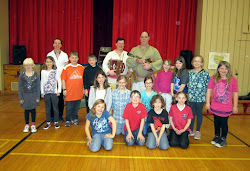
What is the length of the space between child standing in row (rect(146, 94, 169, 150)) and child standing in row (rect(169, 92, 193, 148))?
0.12m

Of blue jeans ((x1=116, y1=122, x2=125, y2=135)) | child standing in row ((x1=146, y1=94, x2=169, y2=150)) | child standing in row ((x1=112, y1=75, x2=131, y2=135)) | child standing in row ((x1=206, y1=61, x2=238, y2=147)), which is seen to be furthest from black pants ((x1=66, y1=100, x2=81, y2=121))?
child standing in row ((x1=206, y1=61, x2=238, y2=147))

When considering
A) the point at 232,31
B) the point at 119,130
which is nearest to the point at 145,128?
the point at 119,130

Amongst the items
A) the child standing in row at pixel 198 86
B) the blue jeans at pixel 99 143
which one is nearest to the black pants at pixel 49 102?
the blue jeans at pixel 99 143

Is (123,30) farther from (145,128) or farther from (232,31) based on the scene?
(145,128)

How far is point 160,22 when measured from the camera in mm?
6328

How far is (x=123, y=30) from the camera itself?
642 cm

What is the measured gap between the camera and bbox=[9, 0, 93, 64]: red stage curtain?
6.43 m

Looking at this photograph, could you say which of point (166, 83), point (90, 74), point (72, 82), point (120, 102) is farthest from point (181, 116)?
point (72, 82)

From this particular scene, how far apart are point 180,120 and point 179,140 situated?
0.83 feet

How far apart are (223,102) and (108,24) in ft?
15.6

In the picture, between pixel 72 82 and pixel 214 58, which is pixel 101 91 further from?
pixel 214 58

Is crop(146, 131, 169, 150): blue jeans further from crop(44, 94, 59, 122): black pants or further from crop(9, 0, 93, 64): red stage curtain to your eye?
crop(9, 0, 93, 64): red stage curtain

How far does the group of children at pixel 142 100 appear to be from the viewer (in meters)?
2.67

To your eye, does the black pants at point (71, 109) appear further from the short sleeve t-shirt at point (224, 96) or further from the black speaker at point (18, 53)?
the black speaker at point (18, 53)
